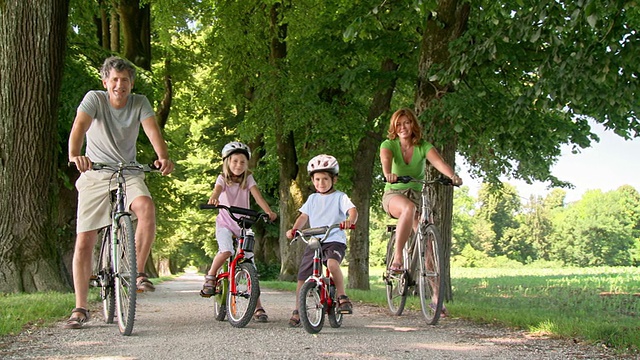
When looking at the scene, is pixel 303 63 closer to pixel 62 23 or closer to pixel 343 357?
pixel 62 23

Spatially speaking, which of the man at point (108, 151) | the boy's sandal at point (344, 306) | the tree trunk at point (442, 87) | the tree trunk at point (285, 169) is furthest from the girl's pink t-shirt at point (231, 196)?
the tree trunk at point (285, 169)

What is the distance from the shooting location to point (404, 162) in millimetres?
8141

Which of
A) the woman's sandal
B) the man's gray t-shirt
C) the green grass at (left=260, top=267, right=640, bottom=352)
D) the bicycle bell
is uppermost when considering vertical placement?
the man's gray t-shirt

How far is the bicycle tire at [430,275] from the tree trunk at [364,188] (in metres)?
11.1

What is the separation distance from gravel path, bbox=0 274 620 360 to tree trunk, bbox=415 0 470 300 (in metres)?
3.52

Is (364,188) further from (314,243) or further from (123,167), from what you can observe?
(123,167)

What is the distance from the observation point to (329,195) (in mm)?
7230

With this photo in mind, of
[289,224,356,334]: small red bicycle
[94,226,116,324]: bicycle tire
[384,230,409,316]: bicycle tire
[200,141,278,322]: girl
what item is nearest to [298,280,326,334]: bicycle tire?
[289,224,356,334]: small red bicycle

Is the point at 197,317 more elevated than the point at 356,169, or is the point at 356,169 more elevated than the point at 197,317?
the point at 356,169

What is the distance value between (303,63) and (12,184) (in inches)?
345

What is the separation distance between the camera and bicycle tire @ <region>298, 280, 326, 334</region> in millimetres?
6492

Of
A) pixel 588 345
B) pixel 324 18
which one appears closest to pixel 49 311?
pixel 588 345

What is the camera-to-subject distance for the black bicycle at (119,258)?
20.1 ft

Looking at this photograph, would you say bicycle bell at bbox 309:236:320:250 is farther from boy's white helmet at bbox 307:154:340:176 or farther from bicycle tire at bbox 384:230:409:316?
bicycle tire at bbox 384:230:409:316
